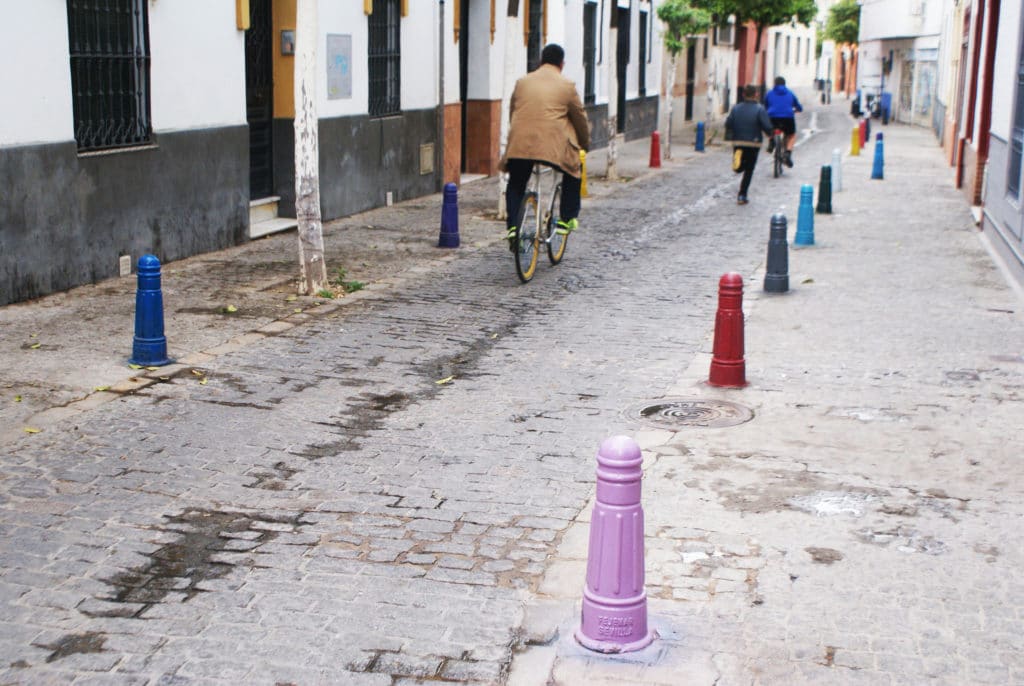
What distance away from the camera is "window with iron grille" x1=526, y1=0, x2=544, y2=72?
23484 millimetres

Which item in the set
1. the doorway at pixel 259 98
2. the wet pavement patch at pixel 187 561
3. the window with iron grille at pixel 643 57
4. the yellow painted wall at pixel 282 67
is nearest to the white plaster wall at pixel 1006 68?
the yellow painted wall at pixel 282 67

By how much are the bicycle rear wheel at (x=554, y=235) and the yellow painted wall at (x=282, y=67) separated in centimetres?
409

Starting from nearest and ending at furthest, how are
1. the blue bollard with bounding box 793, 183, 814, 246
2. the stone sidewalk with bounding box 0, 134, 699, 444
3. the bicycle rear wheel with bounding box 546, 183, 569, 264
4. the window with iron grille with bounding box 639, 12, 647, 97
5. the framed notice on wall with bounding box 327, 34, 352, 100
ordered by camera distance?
1. the stone sidewalk with bounding box 0, 134, 699, 444
2. the bicycle rear wheel with bounding box 546, 183, 569, 264
3. the blue bollard with bounding box 793, 183, 814, 246
4. the framed notice on wall with bounding box 327, 34, 352, 100
5. the window with iron grille with bounding box 639, 12, 647, 97

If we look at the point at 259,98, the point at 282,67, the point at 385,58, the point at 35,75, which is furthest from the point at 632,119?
the point at 35,75

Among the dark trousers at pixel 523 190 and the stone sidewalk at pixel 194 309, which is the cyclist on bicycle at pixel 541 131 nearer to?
the dark trousers at pixel 523 190

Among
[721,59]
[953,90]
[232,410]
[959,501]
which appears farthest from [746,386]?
[721,59]

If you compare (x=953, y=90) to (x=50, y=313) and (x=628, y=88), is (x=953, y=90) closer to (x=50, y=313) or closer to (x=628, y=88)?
(x=628, y=88)

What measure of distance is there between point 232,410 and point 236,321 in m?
2.45

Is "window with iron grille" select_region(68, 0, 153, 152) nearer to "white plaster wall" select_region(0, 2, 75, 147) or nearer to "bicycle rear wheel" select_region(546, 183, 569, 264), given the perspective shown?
"white plaster wall" select_region(0, 2, 75, 147)

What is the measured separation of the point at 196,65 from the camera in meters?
12.1

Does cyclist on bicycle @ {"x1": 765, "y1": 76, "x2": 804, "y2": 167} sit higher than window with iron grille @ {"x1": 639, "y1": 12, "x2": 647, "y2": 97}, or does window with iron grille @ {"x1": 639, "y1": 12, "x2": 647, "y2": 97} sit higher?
window with iron grille @ {"x1": 639, "y1": 12, "x2": 647, "y2": 97}

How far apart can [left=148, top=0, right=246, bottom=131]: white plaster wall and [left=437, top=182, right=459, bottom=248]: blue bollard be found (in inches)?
92.3

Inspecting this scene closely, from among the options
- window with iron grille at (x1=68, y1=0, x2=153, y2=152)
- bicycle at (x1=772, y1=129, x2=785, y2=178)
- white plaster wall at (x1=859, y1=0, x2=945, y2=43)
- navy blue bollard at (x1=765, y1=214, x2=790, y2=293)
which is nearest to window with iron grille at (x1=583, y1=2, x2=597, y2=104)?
bicycle at (x1=772, y1=129, x2=785, y2=178)

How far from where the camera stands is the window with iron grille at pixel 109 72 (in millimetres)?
10453
